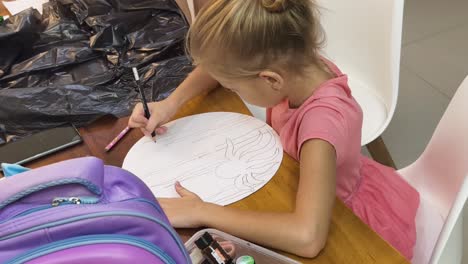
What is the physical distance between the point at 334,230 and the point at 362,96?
77cm

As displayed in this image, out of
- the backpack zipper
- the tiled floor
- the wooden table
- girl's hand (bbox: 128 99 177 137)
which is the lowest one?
the tiled floor

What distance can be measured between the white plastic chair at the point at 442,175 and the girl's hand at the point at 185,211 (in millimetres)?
434

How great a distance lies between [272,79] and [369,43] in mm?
634

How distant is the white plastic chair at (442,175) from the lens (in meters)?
0.89

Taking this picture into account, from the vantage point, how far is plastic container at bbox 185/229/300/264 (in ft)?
2.17

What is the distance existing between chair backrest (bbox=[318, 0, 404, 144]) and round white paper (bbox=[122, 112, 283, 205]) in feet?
1.65

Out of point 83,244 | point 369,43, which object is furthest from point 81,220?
point 369,43

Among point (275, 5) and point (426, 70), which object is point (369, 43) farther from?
point (426, 70)

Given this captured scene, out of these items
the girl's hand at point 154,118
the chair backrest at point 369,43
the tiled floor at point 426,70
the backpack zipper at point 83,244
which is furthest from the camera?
the tiled floor at point 426,70

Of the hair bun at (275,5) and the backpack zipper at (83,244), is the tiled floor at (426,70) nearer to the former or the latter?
the hair bun at (275,5)

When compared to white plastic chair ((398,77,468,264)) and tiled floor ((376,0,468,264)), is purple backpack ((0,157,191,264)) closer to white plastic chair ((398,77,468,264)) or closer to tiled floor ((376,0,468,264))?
white plastic chair ((398,77,468,264))

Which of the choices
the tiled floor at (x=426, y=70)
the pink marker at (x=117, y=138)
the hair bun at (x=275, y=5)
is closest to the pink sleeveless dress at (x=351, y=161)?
the hair bun at (x=275, y=5)

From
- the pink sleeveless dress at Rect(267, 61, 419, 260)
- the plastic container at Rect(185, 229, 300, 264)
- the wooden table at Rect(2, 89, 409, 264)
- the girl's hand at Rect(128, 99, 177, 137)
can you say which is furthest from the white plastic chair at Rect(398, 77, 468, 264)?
the girl's hand at Rect(128, 99, 177, 137)

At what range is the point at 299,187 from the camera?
0.73 metres
